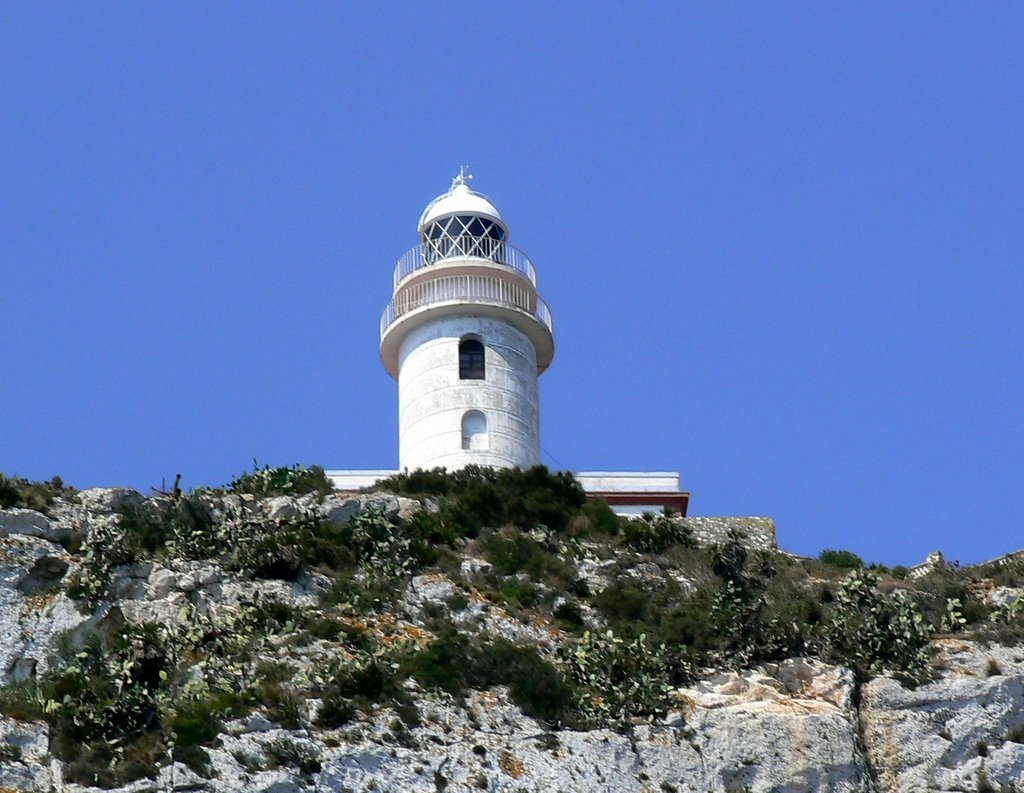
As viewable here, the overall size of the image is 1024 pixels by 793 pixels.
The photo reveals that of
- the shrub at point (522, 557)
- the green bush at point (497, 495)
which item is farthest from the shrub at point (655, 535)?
the shrub at point (522, 557)

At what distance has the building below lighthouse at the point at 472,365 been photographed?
3819 cm

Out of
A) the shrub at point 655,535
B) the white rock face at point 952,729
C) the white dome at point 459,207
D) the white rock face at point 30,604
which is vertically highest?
the white dome at point 459,207

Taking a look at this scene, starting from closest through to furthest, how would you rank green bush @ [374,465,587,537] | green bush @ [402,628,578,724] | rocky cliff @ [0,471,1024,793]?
rocky cliff @ [0,471,1024,793]
green bush @ [402,628,578,724]
green bush @ [374,465,587,537]

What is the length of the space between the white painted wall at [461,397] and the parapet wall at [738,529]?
191 inches

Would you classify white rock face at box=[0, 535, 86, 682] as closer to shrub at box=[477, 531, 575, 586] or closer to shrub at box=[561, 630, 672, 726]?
shrub at box=[477, 531, 575, 586]

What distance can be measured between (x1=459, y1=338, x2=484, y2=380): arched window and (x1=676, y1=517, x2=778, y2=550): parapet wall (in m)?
6.16

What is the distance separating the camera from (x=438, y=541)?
28953 millimetres

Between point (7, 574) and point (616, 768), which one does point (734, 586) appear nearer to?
point (616, 768)

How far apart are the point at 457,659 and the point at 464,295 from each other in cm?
1597

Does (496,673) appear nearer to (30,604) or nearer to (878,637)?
(878,637)

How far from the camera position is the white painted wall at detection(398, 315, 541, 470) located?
1496 inches

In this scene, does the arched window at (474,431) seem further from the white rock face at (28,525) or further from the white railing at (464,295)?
the white rock face at (28,525)

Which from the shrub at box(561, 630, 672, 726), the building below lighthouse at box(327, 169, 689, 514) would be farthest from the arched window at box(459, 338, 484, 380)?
the shrub at box(561, 630, 672, 726)

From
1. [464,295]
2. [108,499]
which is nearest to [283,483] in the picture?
[108,499]
